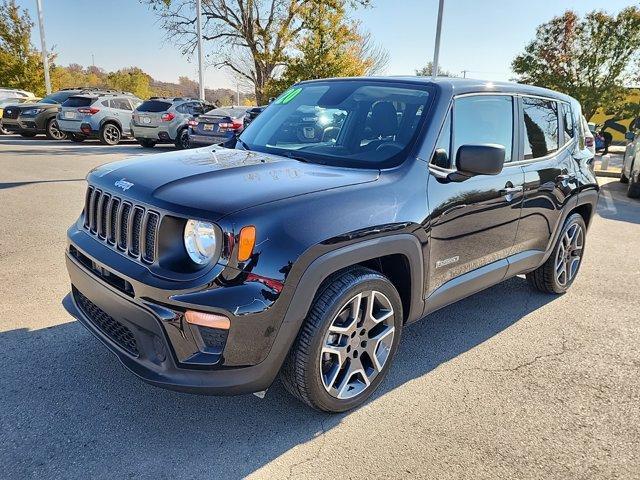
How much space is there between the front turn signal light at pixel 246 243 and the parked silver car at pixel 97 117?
15.7 metres

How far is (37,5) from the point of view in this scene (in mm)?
27203

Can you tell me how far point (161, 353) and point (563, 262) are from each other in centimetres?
377

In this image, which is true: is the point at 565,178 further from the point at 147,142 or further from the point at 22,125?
the point at 22,125

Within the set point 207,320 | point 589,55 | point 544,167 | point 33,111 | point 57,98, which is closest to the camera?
point 207,320

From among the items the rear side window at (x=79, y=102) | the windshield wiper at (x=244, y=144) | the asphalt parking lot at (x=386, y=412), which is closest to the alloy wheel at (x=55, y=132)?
A: the rear side window at (x=79, y=102)

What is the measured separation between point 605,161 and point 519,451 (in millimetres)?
15425

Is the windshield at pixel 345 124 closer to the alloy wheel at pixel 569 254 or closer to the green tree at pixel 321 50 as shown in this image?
the alloy wheel at pixel 569 254

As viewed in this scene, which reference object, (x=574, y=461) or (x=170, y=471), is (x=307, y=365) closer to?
(x=170, y=471)

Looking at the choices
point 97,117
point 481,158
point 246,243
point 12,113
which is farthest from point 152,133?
point 246,243

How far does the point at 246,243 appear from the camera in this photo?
6.97ft

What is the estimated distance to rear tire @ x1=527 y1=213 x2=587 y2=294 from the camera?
14.4ft

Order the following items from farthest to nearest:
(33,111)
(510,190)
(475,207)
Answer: (33,111), (510,190), (475,207)

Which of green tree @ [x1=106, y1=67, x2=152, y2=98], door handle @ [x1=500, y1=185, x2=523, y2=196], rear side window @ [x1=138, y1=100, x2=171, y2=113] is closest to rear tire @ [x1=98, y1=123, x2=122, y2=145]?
rear side window @ [x1=138, y1=100, x2=171, y2=113]

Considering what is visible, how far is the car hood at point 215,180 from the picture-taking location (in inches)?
87.9
